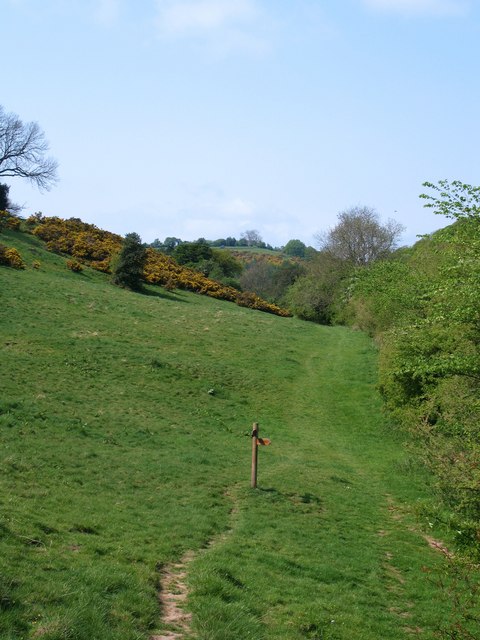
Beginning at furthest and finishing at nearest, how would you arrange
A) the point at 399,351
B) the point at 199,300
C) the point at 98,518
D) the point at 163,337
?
the point at 199,300 < the point at 163,337 < the point at 399,351 < the point at 98,518

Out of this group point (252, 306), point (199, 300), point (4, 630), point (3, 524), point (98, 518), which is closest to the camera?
point (4, 630)

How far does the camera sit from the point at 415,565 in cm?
1277

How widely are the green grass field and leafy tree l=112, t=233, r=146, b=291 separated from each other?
36.9 feet

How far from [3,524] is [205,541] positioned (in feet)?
13.5

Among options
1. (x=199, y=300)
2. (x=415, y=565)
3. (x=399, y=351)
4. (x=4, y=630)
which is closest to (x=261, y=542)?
(x=415, y=565)

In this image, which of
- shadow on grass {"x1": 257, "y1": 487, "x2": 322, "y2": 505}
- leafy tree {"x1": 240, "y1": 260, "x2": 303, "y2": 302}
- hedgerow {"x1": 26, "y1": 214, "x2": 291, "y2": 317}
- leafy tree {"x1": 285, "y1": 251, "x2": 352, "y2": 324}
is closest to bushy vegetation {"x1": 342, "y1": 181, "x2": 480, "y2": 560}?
shadow on grass {"x1": 257, "y1": 487, "x2": 322, "y2": 505}

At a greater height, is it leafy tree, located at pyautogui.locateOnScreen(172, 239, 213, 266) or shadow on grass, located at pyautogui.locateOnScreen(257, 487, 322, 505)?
leafy tree, located at pyautogui.locateOnScreen(172, 239, 213, 266)

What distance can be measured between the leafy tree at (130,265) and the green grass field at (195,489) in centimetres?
1125

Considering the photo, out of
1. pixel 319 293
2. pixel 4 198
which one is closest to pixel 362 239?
pixel 319 293

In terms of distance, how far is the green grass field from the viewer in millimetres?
8836

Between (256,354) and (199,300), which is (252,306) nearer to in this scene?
(199,300)

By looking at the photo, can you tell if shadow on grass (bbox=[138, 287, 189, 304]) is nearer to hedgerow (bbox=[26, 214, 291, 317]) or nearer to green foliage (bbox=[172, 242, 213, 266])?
hedgerow (bbox=[26, 214, 291, 317])

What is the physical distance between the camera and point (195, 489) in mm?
16281

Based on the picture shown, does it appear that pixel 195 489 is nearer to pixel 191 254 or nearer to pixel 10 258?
pixel 10 258
